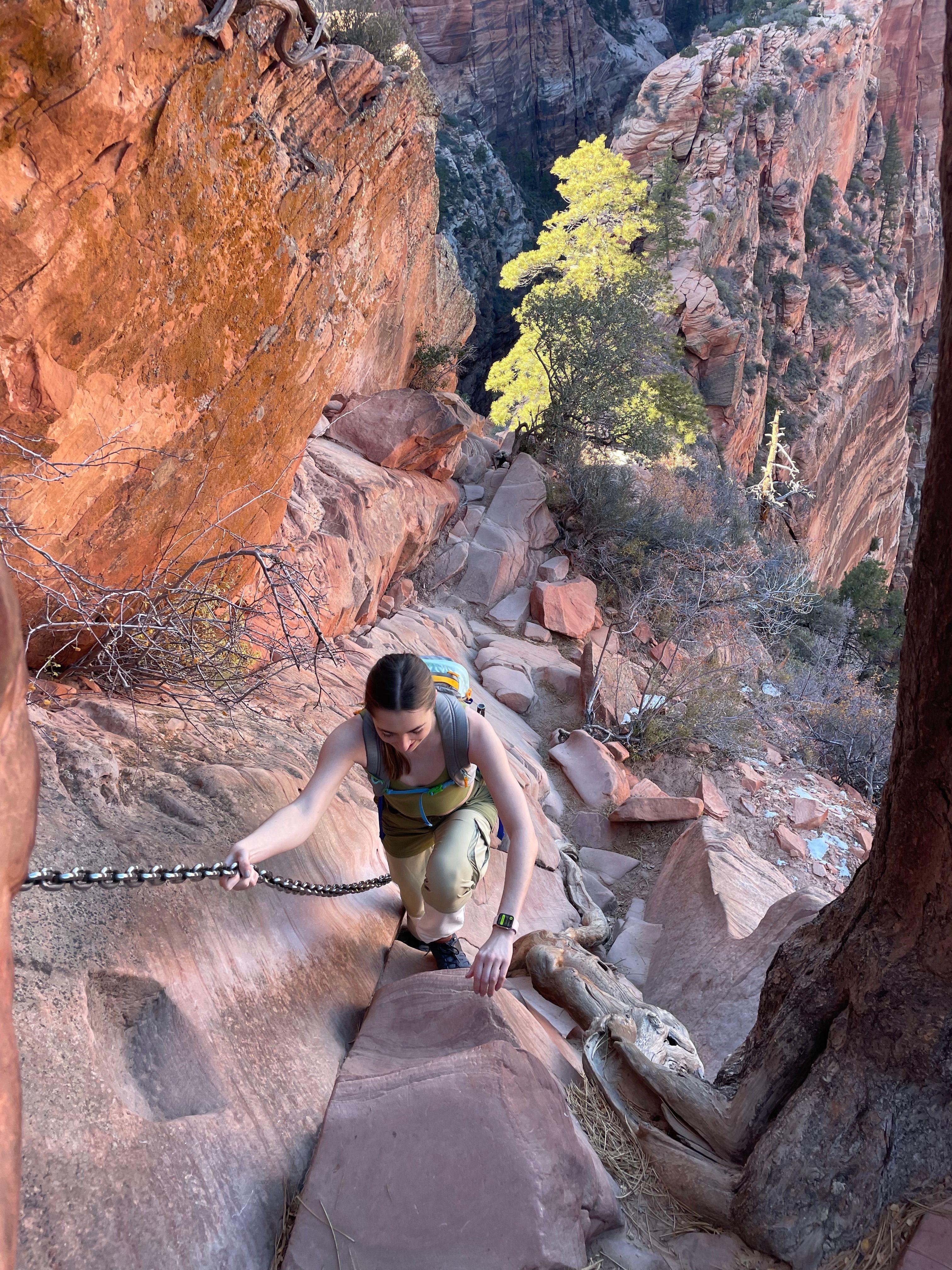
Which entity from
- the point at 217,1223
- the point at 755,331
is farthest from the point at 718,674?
the point at 755,331

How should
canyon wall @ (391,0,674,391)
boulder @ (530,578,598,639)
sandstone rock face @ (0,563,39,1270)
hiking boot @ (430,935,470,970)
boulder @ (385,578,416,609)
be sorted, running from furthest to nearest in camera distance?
canyon wall @ (391,0,674,391) → boulder @ (530,578,598,639) → boulder @ (385,578,416,609) → hiking boot @ (430,935,470,970) → sandstone rock face @ (0,563,39,1270)

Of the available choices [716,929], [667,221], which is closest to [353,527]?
[716,929]

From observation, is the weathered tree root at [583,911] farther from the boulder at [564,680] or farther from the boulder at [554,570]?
the boulder at [554,570]

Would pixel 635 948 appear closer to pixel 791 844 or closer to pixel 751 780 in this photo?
pixel 791 844

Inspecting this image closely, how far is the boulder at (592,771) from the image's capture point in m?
5.72

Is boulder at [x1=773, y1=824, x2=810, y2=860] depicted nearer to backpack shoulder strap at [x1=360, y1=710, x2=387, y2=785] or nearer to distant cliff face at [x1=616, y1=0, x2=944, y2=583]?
backpack shoulder strap at [x1=360, y1=710, x2=387, y2=785]

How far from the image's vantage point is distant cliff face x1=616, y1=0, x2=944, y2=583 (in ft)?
70.9

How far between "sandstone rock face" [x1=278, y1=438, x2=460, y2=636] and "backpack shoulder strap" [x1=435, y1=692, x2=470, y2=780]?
2.53 metres

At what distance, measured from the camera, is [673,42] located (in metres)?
36.7

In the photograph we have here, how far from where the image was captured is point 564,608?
834cm

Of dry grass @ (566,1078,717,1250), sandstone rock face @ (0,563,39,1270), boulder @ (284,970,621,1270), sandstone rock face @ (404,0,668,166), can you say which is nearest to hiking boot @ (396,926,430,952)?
boulder @ (284,970,621,1270)

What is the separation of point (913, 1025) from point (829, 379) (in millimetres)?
27722

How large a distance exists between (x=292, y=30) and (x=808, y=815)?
5631 millimetres

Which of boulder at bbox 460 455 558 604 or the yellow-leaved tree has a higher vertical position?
the yellow-leaved tree
